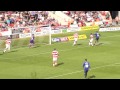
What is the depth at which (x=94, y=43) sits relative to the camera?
52406mm

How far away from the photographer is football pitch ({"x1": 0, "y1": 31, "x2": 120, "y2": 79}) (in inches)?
1338

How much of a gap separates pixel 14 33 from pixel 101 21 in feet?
86.3

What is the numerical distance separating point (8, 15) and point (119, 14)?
26882mm

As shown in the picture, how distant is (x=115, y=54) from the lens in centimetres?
4400

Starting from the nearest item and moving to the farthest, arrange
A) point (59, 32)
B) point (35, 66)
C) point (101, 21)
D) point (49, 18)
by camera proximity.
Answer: point (35, 66) → point (59, 32) → point (49, 18) → point (101, 21)

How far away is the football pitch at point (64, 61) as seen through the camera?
112ft

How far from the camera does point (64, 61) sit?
40.2 m

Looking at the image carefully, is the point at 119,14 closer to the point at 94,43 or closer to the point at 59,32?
the point at 59,32

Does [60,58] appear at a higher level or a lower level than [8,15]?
lower
